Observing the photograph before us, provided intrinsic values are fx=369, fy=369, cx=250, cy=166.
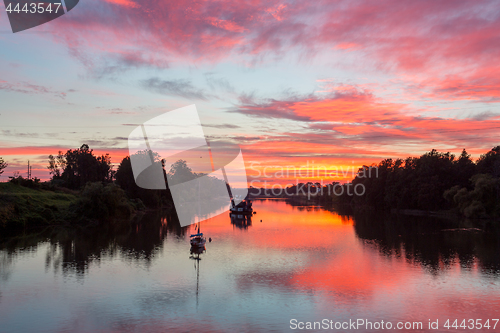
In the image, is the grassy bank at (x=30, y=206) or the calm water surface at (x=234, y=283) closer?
the calm water surface at (x=234, y=283)

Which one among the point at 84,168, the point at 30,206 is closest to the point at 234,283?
the point at 30,206

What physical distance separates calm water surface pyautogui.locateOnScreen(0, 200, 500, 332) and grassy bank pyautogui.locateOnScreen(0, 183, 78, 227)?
7352 mm

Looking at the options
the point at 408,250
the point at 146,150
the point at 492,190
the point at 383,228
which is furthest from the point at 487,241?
the point at 146,150

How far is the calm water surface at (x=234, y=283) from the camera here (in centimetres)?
2505

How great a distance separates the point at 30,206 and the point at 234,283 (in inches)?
2208

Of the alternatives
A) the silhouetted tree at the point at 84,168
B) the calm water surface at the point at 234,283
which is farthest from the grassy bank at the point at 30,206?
the silhouetted tree at the point at 84,168

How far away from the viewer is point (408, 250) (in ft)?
173

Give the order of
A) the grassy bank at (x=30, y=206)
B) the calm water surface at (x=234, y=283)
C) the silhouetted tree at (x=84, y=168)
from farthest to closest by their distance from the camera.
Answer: the silhouetted tree at (x=84, y=168) → the grassy bank at (x=30, y=206) → the calm water surface at (x=234, y=283)

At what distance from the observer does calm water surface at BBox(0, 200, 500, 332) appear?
2505 centimetres

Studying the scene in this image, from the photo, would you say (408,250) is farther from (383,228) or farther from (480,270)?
(383,228)

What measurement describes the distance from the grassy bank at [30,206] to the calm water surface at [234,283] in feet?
24.1

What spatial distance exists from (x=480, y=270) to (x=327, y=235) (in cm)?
3195

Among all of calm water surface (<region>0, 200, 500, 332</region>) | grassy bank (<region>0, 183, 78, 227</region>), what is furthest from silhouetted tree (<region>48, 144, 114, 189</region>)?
calm water surface (<region>0, 200, 500, 332</region>)

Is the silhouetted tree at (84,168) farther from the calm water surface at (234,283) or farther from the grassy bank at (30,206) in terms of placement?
the calm water surface at (234,283)
